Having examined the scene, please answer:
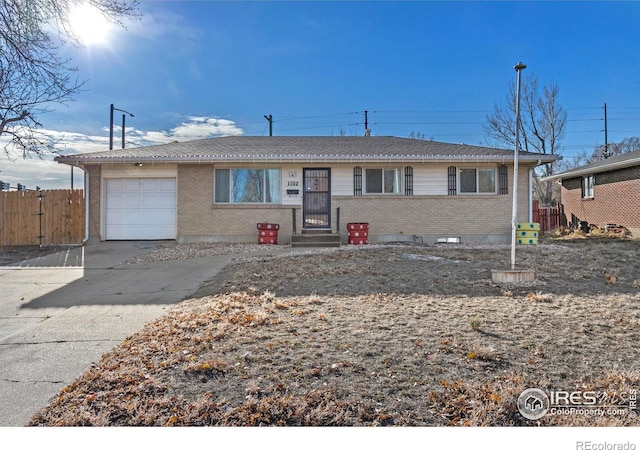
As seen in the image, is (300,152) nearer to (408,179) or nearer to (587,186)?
(408,179)

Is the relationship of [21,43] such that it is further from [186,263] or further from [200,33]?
[186,263]

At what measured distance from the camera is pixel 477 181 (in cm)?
1284

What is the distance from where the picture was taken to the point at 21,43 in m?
6.93

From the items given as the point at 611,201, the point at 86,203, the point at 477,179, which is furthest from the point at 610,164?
the point at 86,203

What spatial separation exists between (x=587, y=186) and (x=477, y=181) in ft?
32.6

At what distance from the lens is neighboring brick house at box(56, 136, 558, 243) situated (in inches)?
497

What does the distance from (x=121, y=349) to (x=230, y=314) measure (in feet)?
4.16

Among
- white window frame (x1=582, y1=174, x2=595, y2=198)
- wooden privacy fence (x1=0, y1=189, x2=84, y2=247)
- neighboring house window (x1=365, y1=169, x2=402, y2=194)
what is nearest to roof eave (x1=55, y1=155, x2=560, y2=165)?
neighboring house window (x1=365, y1=169, x2=402, y2=194)

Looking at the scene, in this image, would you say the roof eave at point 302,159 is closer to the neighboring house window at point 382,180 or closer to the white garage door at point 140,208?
the neighboring house window at point 382,180

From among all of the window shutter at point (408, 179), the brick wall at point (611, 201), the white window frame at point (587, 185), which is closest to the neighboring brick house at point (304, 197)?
the window shutter at point (408, 179)

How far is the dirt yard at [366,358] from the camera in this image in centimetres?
246

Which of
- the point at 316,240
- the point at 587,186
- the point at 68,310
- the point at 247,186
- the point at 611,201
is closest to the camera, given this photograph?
the point at 68,310

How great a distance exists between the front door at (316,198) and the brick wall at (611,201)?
41.4 feet
